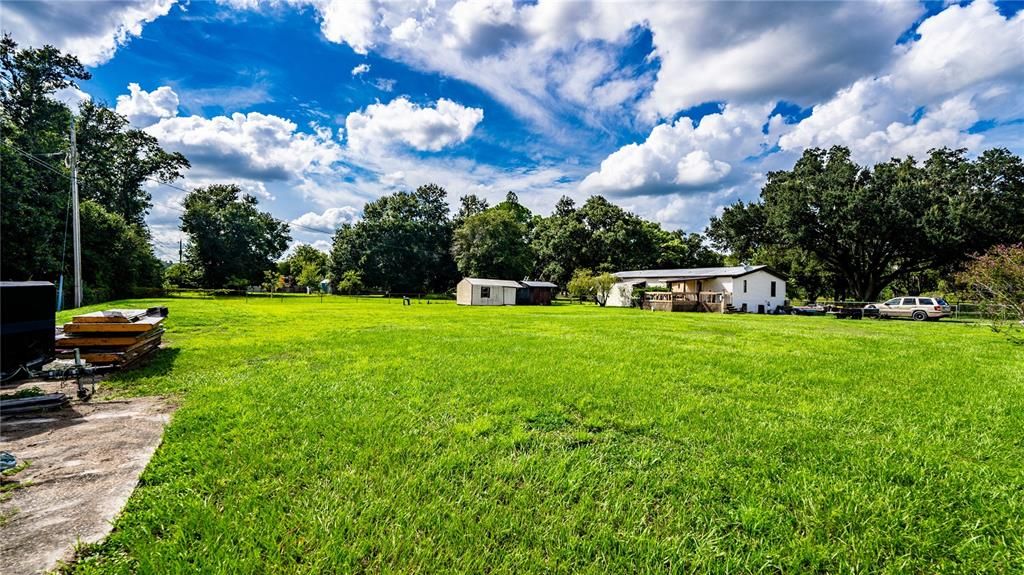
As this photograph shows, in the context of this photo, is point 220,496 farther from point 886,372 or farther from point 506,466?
point 886,372

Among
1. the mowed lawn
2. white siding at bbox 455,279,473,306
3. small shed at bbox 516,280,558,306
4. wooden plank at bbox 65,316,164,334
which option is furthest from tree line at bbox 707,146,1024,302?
wooden plank at bbox 65,316,164,334

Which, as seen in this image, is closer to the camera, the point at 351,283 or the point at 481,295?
the point at 481,295

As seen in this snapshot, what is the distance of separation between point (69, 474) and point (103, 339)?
4.70 metres

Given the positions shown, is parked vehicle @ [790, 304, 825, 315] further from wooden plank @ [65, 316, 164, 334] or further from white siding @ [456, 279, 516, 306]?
wooden plank @ [65, 316, 164, 334]

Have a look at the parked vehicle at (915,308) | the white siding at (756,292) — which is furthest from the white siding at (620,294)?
the parked vehicle at (915,308)

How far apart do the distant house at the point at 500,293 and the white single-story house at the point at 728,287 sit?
→ 949 centimetres

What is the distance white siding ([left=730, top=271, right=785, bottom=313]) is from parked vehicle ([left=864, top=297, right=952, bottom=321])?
5.73 m

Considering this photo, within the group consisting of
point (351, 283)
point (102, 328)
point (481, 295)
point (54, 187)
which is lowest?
point (102, 328)

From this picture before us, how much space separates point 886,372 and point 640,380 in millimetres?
4345

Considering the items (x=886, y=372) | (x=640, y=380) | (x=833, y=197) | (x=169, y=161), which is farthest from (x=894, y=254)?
(x=169, y=161)

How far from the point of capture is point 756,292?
28.6 metres

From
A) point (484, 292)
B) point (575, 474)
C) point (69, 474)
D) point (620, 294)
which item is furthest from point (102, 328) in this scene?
point (620, 294)

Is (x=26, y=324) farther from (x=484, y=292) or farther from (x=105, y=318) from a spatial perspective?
(x=484, y=292)

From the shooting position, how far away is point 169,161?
39.2m
